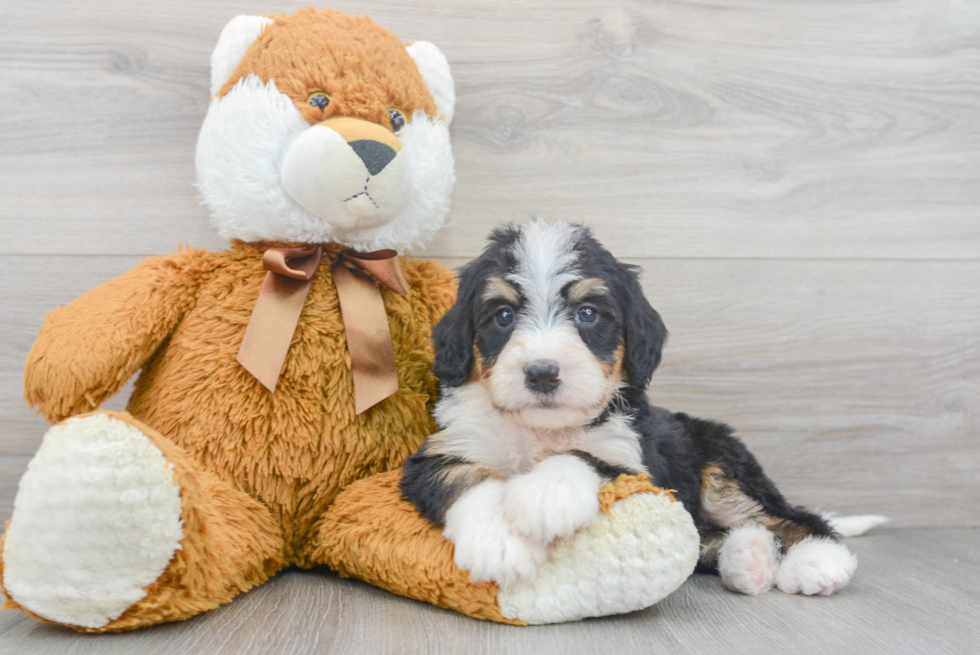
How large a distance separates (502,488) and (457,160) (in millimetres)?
1238

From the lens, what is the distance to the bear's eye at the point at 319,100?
1.80 m

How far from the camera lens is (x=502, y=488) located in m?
1.57

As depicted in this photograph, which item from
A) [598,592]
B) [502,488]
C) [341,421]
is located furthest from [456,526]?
[341,421]

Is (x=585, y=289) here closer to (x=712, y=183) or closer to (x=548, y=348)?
(x=548, y=348)

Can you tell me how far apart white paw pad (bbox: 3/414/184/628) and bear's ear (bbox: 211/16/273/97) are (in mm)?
976

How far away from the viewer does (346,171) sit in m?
1.70

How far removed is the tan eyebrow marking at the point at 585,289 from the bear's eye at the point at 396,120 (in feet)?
2.13

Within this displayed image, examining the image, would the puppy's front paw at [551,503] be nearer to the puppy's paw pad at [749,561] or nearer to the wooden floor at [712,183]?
the puppy's paw pad at [749,561]

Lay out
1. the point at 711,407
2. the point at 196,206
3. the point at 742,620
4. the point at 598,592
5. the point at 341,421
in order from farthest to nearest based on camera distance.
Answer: the point at 711,407 < the point at 196,206 < the point at 341,421 < the point at 742,620 < the point at 598,592

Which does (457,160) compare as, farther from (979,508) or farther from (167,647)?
(979,508)

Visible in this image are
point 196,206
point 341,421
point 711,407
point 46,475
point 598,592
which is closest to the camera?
point 46,475

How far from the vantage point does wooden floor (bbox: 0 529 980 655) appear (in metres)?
1.42

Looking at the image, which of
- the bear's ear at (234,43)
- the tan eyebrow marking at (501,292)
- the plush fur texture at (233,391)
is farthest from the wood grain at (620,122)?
the tan eyebrow marking at (501,292)

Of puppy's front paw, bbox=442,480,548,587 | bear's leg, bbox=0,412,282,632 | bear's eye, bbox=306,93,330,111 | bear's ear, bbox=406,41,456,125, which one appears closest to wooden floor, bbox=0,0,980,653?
bear's ear, bbox=406,41,456,125
